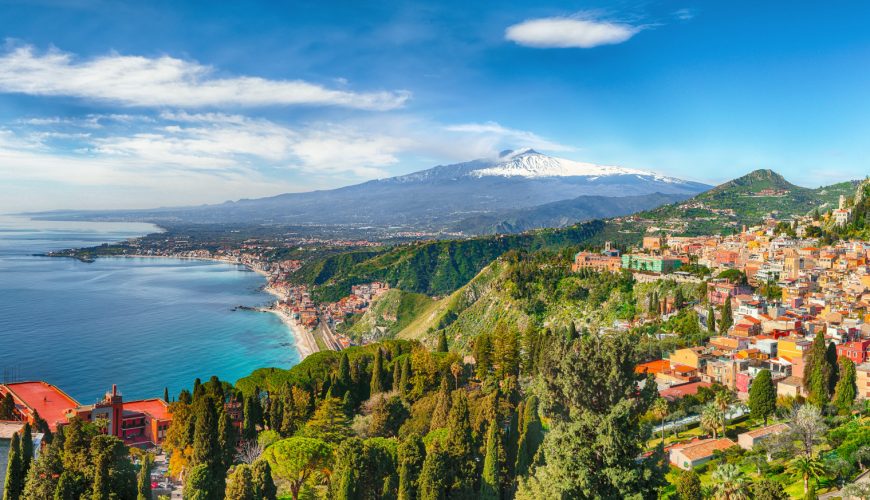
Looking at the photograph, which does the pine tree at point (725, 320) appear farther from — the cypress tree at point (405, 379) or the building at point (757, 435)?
the cypress tree at point (405, 379)

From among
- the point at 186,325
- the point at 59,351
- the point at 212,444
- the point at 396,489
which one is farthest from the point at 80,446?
the point at 186,325

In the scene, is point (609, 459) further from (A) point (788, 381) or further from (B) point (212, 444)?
(A) point (788, 381)

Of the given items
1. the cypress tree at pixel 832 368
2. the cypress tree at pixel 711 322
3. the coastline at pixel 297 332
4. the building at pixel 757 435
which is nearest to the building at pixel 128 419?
the building at pixel 757 435

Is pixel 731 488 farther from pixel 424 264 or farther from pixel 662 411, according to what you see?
pixel 424 264

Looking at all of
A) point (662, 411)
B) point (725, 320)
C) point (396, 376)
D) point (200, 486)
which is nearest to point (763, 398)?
point (662, 411)

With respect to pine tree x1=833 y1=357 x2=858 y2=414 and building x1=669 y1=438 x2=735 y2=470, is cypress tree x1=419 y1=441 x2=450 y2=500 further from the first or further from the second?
pine tree x1=833 y1=357 x2=858 y2=414
